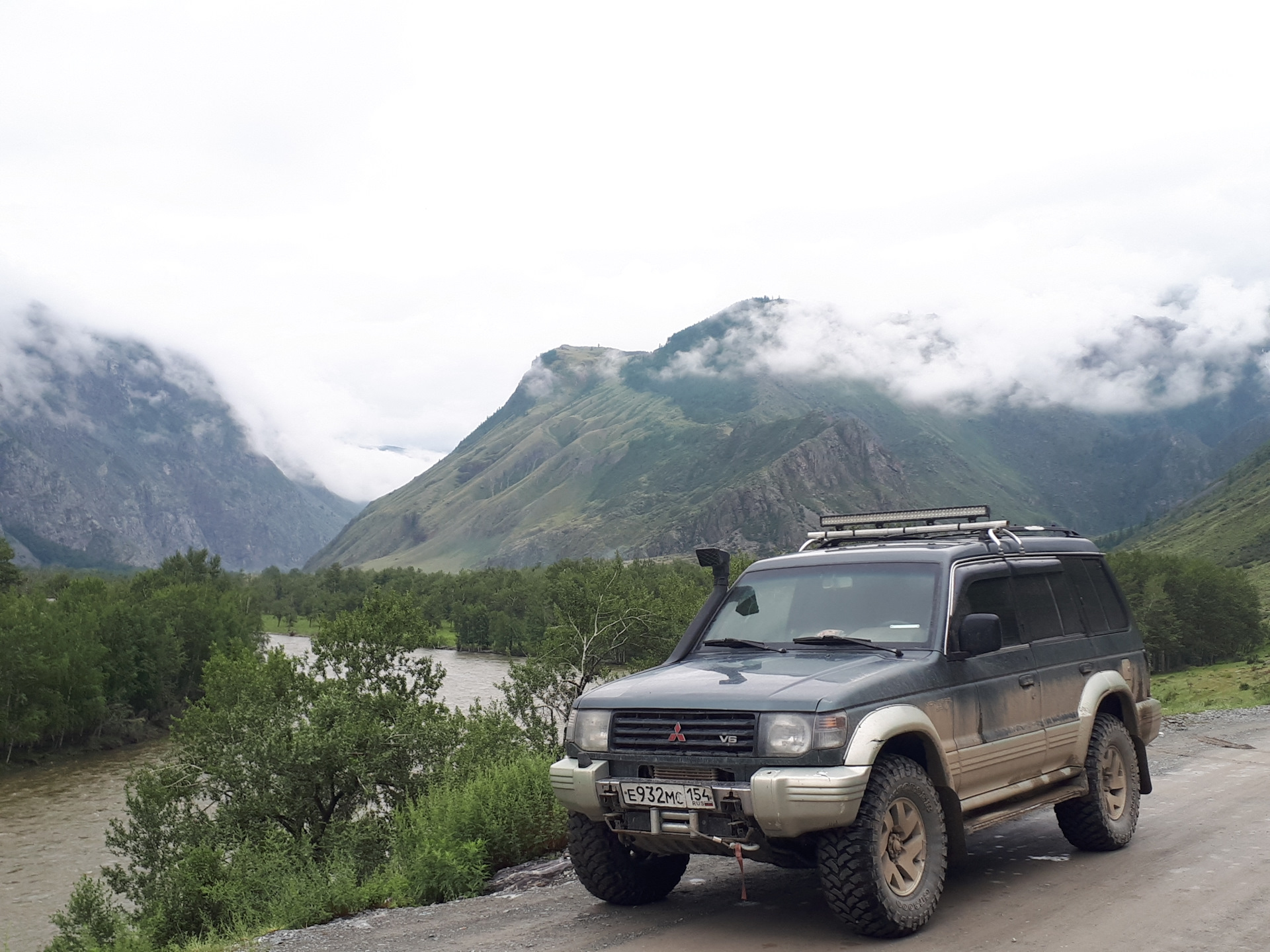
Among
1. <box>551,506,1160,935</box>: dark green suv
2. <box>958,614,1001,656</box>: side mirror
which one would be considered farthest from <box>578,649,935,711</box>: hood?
<box>958,614,1001,656</box>: side mirror

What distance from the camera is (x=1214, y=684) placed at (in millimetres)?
58000

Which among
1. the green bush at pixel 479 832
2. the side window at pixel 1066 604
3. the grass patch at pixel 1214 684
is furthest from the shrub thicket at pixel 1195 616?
the green bush at pixel 479 832

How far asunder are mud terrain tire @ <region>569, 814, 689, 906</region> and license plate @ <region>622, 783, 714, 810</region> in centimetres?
69

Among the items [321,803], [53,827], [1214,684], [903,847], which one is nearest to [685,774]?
[903,847]

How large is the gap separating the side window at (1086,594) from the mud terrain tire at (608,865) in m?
4.24

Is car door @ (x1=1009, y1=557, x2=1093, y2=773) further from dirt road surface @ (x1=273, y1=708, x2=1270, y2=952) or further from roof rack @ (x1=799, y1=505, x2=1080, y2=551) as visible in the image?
dirt road surface @ (x1=273, y1=708, x2=1270, y2=952)

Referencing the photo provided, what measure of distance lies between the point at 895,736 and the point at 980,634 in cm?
91

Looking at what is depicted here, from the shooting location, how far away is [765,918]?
667 cm

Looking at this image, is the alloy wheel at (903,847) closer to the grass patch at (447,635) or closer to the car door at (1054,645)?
the car door at (1054,645)

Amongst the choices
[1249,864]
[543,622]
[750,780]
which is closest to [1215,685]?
[543,622]

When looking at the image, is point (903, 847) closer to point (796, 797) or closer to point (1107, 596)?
point (796, 797)

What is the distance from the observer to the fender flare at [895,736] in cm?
593

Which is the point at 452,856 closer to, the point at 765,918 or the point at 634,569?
the point at 765,918

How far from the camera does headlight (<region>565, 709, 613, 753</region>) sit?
6.65 m
